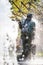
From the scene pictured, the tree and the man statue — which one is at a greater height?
the tree

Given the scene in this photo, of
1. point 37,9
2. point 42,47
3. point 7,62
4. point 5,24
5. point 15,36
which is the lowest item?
point 7,62

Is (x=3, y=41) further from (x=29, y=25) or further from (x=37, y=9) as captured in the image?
(x=37, y=9)

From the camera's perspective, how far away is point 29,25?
5.24 feet

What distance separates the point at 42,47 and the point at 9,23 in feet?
1.19

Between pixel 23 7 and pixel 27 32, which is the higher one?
pixel 23 7

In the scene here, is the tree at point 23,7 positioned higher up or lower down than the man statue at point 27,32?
higher up

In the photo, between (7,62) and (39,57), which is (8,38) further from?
(39,57)

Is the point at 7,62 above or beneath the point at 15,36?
beneath

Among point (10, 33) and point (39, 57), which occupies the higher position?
point (10, 33)

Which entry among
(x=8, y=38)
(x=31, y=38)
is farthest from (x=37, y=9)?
(x=8, y=38)

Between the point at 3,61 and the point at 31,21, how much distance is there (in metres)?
0.43

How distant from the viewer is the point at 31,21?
5.25 feet

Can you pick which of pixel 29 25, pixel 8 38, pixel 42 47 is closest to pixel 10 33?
pixel 8 38

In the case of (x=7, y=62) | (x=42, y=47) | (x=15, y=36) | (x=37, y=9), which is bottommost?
(x=7, y=62)
